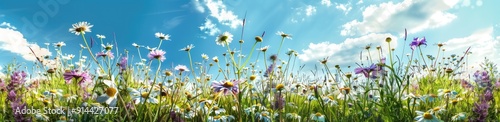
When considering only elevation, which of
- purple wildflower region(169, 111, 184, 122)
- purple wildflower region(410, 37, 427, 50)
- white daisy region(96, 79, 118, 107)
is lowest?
purple wildflower region(169, 111, 184, 122)

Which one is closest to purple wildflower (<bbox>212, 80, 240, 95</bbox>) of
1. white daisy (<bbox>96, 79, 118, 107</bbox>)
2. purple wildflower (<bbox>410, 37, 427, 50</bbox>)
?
white daisy (<bbox>96, 79, 118, 107</bbox>)

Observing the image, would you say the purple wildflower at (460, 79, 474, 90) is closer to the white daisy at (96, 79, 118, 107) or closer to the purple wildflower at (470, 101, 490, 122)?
the purple wildflower at (470, 101, 490, 122)

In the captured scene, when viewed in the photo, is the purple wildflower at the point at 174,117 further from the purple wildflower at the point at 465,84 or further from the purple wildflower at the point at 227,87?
the purple wildflower at the point at 465,84

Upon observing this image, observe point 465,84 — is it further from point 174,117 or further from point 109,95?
point 109,95

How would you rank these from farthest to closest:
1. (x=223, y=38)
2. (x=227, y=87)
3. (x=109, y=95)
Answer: (x=223, y=38), (x=227, y=87), (x=109, y=95)

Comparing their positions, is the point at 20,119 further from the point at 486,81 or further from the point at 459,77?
the point at 459,77

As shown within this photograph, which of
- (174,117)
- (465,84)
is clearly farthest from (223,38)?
(465,84)

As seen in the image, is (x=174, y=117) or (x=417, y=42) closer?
(x=174, y=117)

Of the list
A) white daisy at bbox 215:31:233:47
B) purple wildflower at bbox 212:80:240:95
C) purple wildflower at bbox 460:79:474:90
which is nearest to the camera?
purple wildflower at bbox 212:80:240:95

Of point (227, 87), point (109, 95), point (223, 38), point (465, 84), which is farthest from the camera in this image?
point (465, 84)

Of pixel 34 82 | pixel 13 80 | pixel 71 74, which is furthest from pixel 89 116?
pixel 34 82

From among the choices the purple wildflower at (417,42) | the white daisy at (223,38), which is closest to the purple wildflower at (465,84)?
the purple wildflower at (417,42)

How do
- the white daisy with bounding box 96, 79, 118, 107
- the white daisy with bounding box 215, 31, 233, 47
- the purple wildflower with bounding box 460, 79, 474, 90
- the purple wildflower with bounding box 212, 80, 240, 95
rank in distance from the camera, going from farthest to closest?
the purple wildflower with bounding box 460, 79, 474, 90 → the white daisy with bounding box 215, 31, 233, 47 → the purple wildflower with bounding box 212, 80, 240, 95 → the white daisy with bounding box 96, 79, 118, 107

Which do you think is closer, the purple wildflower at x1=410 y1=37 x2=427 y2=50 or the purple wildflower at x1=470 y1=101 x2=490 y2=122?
the purple wildflower at x1=470 y1=101 x2=490 y2=122
